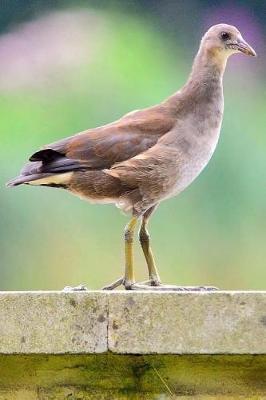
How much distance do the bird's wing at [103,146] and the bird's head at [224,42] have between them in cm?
32

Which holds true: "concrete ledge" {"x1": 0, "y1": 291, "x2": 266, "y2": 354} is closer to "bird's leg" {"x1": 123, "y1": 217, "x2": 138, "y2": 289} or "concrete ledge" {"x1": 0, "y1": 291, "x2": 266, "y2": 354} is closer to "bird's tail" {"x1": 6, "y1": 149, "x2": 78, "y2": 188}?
"bird's leg" {"x1": 123, "y1": 217, "x2": 138, "y2": 289}

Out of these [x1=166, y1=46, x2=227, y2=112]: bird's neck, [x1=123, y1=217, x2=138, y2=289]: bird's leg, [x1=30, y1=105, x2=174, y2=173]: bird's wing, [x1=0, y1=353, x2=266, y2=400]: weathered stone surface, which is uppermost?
[x1=166, y1=46, x2=227, y2=112]: bird's neck

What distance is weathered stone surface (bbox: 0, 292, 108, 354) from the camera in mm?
2920

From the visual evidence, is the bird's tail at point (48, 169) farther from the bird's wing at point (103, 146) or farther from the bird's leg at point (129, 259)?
the bird's leg at point (129, 259)

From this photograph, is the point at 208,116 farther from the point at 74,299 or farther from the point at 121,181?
the point at 74,299

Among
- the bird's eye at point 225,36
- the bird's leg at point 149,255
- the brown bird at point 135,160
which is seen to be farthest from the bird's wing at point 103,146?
the bird's eye at point 225,36

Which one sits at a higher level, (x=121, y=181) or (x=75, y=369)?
(x=121, y=181)

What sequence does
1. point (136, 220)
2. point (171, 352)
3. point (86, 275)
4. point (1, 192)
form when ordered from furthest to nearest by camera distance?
point (1, 192) < point (86, 275) < point (136, 220) < point (171, 352)

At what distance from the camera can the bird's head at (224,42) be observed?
395 centimetres

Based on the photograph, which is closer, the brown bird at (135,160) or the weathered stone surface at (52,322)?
the weathered stone surface at (52,322)

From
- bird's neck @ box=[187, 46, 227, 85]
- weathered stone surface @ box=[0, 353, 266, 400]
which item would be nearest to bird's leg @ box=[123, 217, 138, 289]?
bird's neck @ box=[187, 46, 227, 85]

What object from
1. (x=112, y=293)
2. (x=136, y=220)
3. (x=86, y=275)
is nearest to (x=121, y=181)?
(x=136, y=220)

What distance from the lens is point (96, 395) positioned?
2.96 m

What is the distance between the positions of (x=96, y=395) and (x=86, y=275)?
16.3ft
